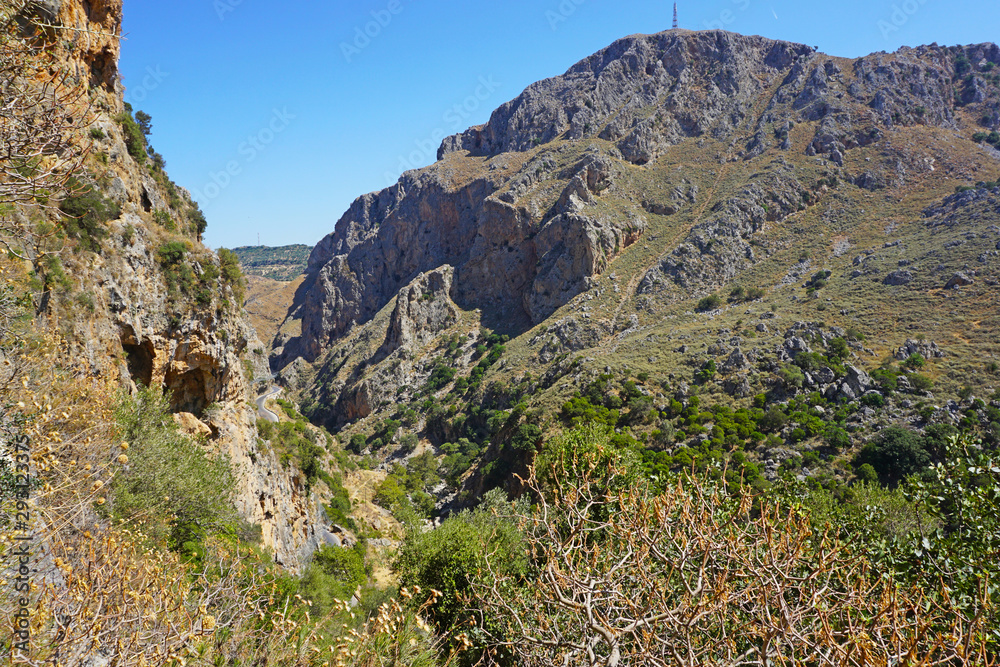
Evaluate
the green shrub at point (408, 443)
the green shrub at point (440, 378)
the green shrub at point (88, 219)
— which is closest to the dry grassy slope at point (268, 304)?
the green shrub at point (440, 378)

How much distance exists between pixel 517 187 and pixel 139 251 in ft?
269

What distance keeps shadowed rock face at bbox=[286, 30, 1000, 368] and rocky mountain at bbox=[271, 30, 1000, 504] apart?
0.48 m

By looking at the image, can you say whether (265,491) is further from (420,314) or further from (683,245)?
(420,314)

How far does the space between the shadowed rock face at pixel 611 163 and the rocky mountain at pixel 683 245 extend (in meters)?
0.48

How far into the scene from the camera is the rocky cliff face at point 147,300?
47.3 feet

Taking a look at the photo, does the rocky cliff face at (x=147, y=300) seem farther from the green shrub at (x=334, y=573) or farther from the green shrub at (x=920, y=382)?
the green shrub at (x=920, y=382)

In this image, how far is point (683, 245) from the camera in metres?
70.6

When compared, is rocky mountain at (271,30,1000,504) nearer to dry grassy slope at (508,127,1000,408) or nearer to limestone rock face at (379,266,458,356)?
dry grassy slope at (508,127,1000,408)

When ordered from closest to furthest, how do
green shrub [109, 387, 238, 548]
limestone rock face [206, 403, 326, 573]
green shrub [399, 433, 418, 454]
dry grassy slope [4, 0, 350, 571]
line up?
1. green shrub [109, 387, 238, 548]
2. dry grassy slope [4, 0, 350, 571]
3. limestone rock face [206, 403, 326, 573]
4. green shrub [399, 433, 418, 454]

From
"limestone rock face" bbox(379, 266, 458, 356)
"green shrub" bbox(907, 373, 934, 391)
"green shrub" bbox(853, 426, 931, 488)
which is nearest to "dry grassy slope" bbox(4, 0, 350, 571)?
"green shrub" bbox(853, 426, 931, 488)

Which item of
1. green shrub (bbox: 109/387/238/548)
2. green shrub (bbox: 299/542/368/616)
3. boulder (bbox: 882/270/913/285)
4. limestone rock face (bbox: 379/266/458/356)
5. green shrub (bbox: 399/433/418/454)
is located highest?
limestone rock face (bbox: 379/266/458/356)

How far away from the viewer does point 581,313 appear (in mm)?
68938

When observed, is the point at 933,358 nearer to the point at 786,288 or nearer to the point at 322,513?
the point at 786,288

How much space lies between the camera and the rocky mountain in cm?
4484
